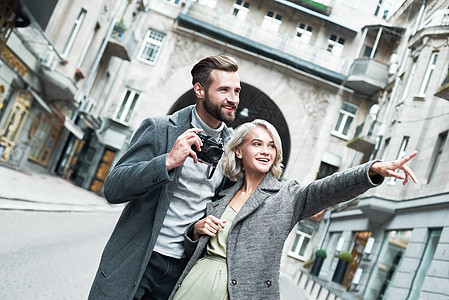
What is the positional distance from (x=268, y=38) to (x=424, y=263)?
65.4 feet

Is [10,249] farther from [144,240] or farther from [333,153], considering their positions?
[333,153]

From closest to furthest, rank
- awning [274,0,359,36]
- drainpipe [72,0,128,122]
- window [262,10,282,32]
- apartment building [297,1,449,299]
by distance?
apartment building [297,1,449,299], drainpipe [72,0,128,122], awning [274,0,359,36], window [262,10,282,32]

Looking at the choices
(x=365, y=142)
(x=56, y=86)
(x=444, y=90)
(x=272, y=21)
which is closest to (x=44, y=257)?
(x=444, y=90)

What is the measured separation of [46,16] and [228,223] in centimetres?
1894

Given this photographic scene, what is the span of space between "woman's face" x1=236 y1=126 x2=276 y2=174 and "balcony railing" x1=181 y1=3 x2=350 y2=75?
97.7ft

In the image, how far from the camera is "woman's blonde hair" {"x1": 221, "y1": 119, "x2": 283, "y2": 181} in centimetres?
327

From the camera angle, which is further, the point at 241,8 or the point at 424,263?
the point at 241,8

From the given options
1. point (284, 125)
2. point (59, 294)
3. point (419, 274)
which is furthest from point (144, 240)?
point (284, 125)

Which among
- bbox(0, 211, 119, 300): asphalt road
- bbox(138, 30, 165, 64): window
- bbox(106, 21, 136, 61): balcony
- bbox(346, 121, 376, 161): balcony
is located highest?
bbox(138, 30, 165, 64): window

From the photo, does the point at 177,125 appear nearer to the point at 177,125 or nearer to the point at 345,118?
the point at 177,125

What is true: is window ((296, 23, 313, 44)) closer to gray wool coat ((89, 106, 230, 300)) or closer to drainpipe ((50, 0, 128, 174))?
drainpipe ((50, 0, 128, 174))

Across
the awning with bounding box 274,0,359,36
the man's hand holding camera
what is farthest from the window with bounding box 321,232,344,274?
the man's hand holding camera

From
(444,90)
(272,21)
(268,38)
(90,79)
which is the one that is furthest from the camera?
(272,21)

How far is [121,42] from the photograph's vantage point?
28.8 meters
